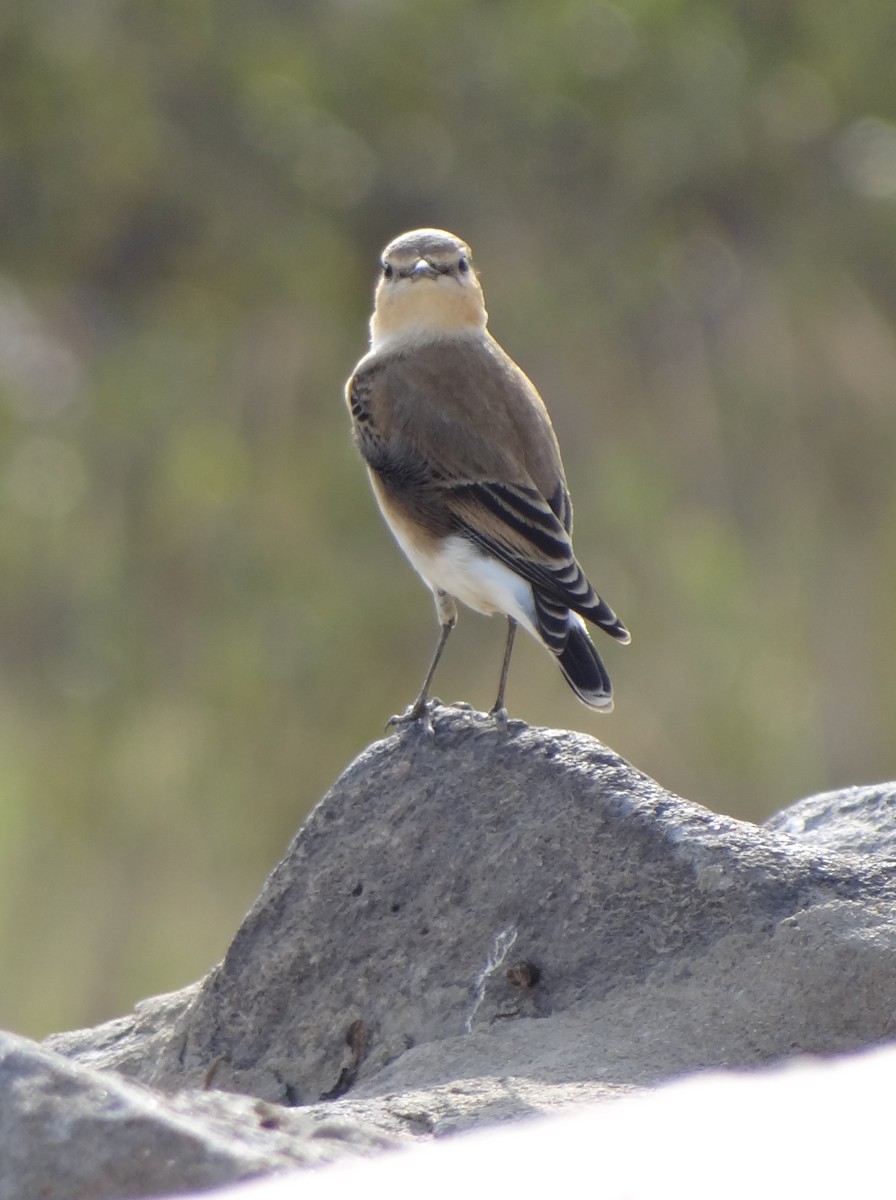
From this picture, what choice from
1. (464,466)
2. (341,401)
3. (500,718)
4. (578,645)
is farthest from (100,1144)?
(341,401)

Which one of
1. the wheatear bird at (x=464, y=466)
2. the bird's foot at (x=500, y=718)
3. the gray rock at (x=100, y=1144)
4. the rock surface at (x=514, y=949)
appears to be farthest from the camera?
the wheatear bird at (x=464, y=466)

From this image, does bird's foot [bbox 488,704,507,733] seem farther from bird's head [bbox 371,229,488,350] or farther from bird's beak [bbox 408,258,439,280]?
bird's beak [bbox 408,258,439,280]

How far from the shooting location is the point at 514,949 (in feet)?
11.9

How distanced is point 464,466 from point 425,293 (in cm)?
76

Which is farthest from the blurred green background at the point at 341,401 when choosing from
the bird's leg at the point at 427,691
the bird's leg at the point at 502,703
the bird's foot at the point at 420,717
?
the bird's foot at the point at 420,717

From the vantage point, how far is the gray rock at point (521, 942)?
11.0ft

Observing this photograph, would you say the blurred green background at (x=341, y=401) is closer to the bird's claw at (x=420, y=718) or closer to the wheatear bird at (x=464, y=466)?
the wheatear bird at (x=464, y=466)

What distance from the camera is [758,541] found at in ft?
38.9

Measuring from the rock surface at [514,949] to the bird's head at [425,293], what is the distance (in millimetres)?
1597

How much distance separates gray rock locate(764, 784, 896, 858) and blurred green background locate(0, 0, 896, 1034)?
19.4ft

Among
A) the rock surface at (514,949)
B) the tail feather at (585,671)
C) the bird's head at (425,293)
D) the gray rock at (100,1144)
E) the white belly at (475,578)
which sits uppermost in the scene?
the bird's head at (425,293)

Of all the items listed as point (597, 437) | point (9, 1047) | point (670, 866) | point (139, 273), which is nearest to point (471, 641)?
point (597, 437)

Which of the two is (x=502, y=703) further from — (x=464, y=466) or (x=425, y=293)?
(x=425, y=293)

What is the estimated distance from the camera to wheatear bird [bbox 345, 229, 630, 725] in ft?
14.9
